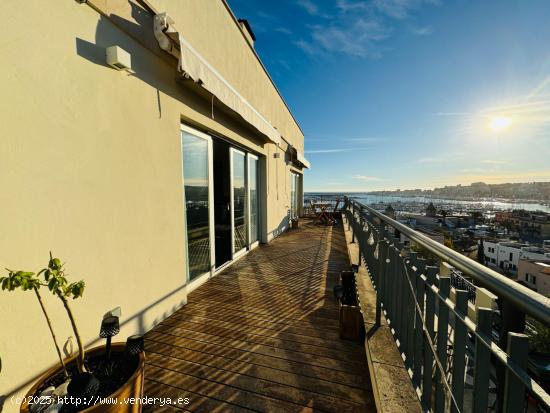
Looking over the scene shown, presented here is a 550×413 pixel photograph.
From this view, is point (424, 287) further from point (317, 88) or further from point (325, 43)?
point (317, 88)

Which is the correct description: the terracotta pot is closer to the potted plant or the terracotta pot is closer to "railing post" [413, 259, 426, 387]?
the potted plant

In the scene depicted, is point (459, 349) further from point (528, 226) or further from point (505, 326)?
point (528, 226)

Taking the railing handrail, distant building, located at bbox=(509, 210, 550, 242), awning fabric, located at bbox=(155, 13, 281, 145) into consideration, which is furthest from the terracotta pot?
distant building, located at bbox=(509, 210, 550, 242)

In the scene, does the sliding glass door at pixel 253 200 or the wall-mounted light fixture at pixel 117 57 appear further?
the sliding glass door at pixel 253 200

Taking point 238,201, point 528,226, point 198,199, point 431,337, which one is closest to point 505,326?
point 431,337

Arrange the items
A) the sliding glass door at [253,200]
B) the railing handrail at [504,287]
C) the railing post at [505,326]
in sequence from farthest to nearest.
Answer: the sliding glass door at [253,200]
the railing post at [505,326]
the railing handrail at [504,287]

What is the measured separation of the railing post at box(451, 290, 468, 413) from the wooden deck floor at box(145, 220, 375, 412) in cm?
87

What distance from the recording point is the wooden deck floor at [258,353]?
5.30ft

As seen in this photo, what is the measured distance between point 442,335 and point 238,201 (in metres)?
4.35

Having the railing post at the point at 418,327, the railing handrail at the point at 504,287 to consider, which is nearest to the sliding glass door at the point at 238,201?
the railing post at the point at 418,327

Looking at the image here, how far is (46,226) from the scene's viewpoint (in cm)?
149

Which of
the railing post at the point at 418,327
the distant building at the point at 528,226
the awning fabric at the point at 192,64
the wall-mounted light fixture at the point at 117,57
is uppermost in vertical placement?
the awning fabric at the point at 192,64

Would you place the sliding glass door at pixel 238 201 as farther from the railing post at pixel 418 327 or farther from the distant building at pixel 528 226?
the distant building at pixel 528 226

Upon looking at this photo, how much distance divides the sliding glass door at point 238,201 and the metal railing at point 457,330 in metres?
3.38
